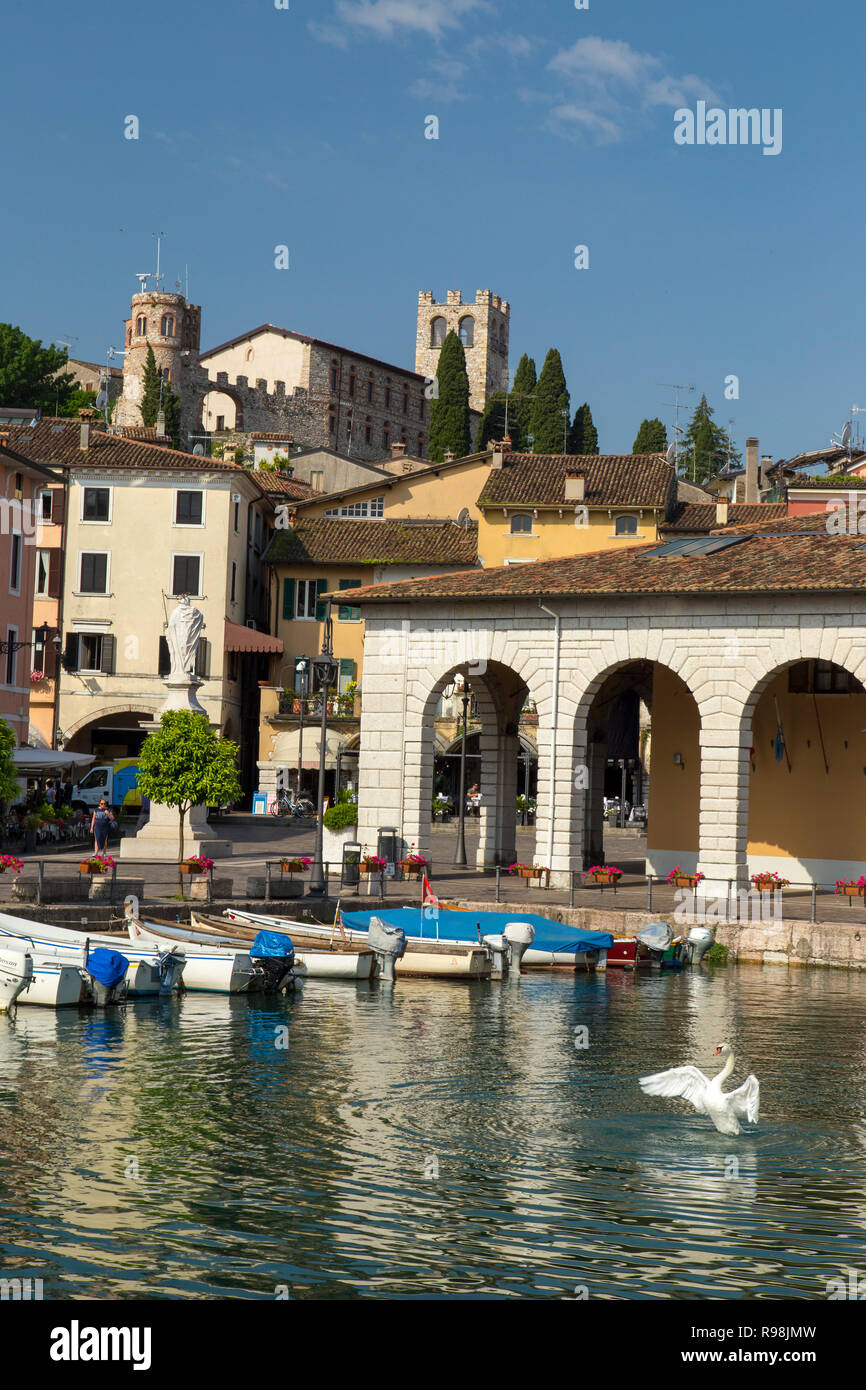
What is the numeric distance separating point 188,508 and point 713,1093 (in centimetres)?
5000

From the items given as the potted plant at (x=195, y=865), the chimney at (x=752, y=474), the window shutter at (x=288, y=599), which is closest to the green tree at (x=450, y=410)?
the chimney at (x=752, y=474)

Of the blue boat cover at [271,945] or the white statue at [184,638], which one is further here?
the white statue at [184,638]

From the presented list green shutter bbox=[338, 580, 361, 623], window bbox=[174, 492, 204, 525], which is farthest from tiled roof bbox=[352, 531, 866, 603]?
green shutter bbox=[338, 580, 361, 623]

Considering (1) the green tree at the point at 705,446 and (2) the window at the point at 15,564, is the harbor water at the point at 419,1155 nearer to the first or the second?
(2) the window at the point at 15,564

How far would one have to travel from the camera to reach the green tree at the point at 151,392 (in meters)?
107

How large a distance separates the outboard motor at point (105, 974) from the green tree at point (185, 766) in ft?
35.6

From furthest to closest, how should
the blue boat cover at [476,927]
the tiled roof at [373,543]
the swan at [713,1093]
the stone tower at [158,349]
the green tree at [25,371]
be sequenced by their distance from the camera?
the stone tower at [158,349], the green tree at [25,371], the tiled roof at [373,543], the blue boat cover at [476,927], the swan at [713,1093]

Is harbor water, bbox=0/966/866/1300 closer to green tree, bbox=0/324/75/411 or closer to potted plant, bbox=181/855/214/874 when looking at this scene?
potted plant, bbox=181/855/214/874

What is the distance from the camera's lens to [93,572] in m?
63.8

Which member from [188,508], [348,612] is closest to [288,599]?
[348,612]

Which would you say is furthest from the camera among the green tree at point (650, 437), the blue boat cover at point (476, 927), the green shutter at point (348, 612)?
the green tree at point (650, 437)

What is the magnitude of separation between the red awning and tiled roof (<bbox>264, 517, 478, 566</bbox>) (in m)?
5.91

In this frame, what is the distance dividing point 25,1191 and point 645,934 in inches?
715

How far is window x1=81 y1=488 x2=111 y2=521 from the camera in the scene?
64.0m
